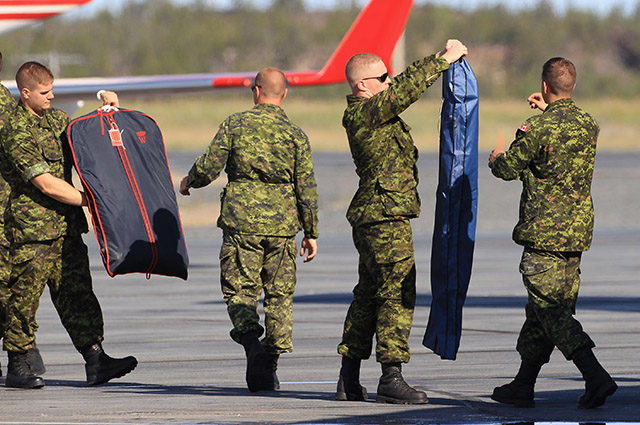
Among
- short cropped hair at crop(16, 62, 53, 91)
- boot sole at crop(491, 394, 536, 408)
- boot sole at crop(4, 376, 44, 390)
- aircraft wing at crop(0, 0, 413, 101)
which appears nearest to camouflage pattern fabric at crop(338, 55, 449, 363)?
boot sole at crop(491, 394, 536, 408)

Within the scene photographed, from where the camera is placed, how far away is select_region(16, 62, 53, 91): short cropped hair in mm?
7487

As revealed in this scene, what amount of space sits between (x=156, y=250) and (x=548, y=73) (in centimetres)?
260

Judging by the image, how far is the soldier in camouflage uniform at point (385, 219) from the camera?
678 cm

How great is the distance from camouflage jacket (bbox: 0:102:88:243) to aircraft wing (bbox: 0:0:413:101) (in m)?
9.20

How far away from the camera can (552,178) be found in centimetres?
671

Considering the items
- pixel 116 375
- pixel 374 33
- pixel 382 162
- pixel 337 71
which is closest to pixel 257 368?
pixel 116 375

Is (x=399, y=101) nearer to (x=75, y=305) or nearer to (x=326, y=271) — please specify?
(x=75, y=305)

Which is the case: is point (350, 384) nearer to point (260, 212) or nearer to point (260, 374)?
point (260, 374)

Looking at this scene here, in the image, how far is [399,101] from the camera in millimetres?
6637

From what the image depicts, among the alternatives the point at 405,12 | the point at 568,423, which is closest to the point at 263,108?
the point at 568,423

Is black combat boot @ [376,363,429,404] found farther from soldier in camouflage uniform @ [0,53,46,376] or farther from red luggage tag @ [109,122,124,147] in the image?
soldier in camouflage uniform @ [0,53,46,376]

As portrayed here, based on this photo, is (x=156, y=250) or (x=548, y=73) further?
(x=156, y=250)

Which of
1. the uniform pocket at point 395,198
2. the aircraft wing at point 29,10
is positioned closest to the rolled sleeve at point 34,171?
the uniform pocket at point 395,198

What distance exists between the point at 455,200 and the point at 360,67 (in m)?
0.96
